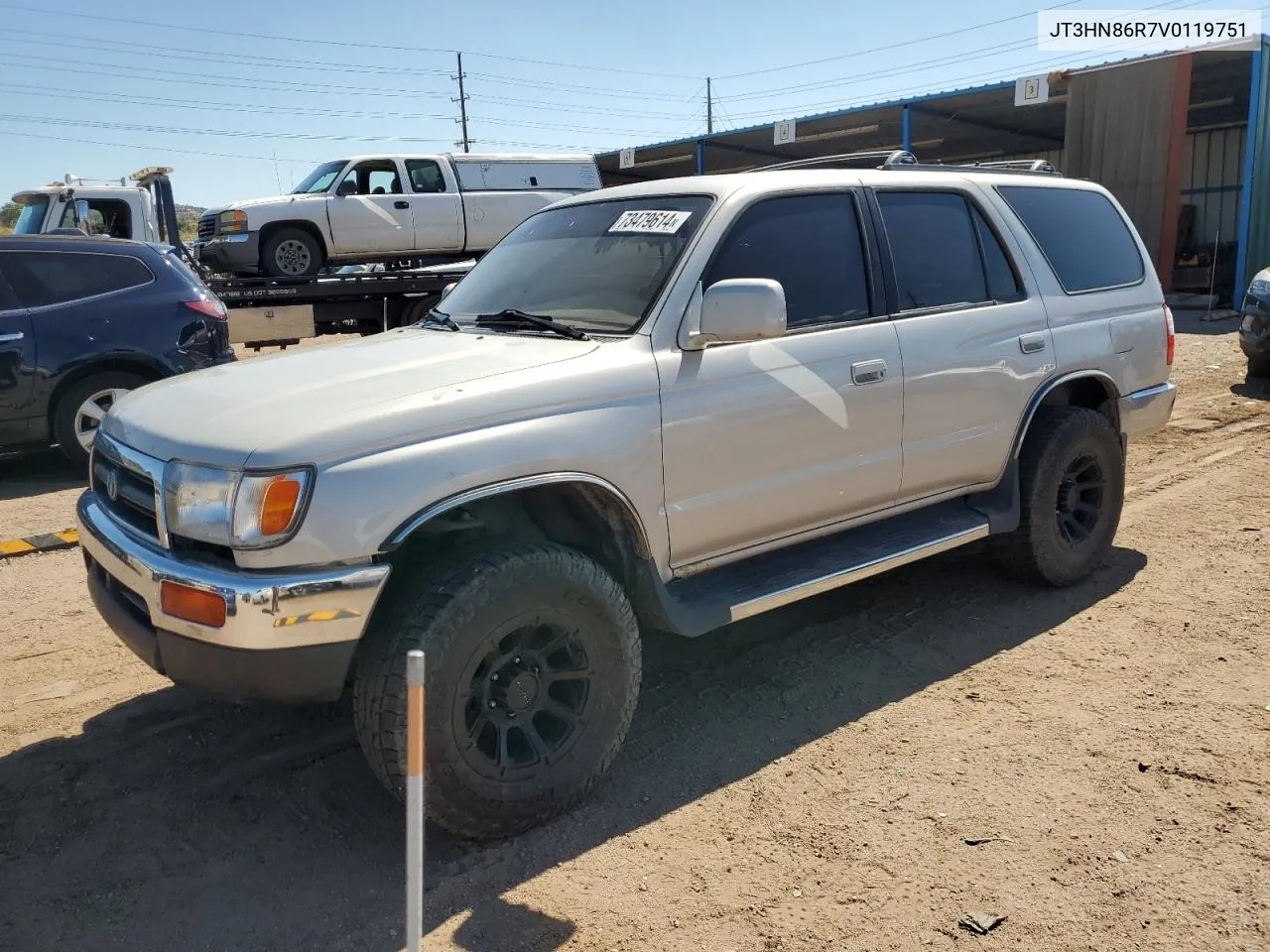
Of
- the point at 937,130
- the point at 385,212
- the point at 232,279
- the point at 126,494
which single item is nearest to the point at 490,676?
the point at 126,494

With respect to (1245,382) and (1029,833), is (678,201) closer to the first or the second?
(1029,833)

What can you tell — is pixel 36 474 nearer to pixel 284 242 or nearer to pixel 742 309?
pixel 284 242

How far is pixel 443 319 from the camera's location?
13.6ft

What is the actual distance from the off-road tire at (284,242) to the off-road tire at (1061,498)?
35.4ft

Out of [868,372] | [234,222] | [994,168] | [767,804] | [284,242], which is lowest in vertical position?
[767,804]

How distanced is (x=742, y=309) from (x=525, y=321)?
853 millimetres

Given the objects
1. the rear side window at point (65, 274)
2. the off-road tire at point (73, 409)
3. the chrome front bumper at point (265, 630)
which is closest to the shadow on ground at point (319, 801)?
the chrome front bumper at point (265, 630)

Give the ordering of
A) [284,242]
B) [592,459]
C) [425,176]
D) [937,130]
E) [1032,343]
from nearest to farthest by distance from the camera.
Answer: [592,459], [1032,343], [284,242], [425,176], [937,130]

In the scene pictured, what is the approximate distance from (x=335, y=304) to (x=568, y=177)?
15.6 feet

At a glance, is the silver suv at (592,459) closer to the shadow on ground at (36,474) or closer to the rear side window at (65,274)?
the rear side window at (65,274)

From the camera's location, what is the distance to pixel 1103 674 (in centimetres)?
416

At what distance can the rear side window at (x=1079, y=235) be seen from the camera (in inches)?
196

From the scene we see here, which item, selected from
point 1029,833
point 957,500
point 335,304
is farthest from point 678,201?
point 335,304

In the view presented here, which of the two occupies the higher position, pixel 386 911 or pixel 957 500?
pixel 957 500
